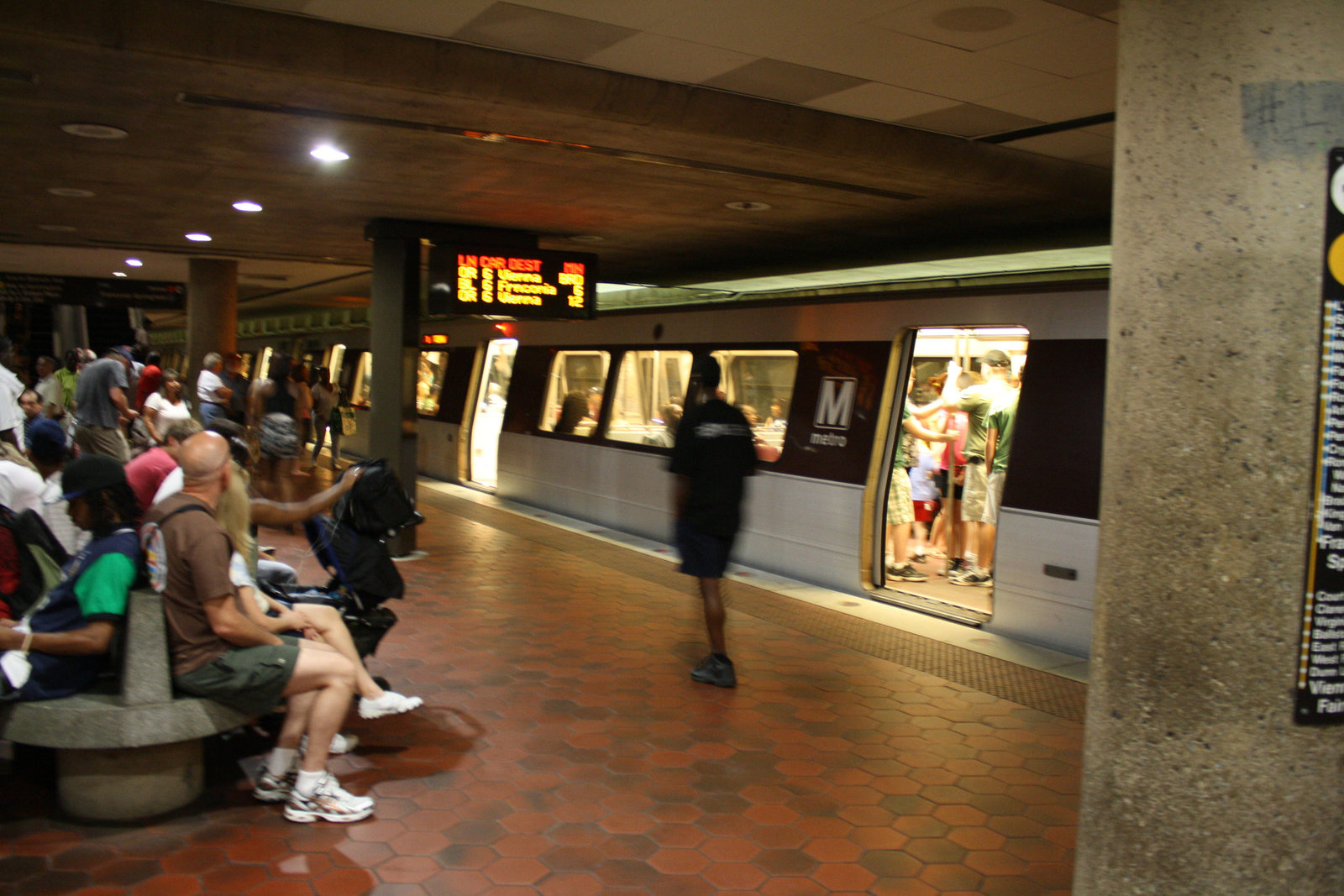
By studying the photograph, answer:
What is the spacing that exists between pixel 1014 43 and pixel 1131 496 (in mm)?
3255

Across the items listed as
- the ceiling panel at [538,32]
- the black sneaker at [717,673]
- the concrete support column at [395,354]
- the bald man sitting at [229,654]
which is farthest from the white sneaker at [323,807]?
the concrete support column at [395,354]

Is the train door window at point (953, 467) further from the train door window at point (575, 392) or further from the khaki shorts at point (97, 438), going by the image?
the khaki shorts at point (97, 438)

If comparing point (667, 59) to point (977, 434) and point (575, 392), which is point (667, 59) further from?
point (575, 392)

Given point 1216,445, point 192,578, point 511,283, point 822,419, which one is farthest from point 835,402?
point 1216,445

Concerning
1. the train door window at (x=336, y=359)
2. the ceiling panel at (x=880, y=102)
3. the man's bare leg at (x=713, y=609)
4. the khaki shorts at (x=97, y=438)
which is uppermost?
the ceiling panel at (x=880, y=102)

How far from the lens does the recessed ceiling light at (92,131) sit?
5.64m

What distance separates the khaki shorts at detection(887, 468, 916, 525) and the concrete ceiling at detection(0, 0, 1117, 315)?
7.47 feet

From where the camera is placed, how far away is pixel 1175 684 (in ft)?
7.25

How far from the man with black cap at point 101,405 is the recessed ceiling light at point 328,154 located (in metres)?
4.45

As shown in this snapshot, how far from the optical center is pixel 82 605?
3.55m

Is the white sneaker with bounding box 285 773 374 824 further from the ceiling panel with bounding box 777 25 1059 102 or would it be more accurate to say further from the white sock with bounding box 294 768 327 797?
the ceiling panel with bounding box 777 25 1059 102

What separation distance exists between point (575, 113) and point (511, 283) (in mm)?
3664

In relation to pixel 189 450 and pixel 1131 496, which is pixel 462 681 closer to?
pixel 189 450

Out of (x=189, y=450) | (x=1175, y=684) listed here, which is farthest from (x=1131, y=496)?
(x=189, y=450)
